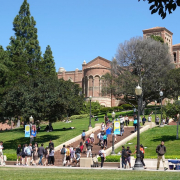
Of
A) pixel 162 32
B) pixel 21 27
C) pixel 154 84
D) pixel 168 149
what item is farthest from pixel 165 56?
pixel 162 32

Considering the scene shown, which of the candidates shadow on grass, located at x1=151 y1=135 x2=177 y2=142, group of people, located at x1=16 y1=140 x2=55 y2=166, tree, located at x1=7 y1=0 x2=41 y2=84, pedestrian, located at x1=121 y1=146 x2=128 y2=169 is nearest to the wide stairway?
group of people, located at x1=16 y1=140 x2=55 y2=166

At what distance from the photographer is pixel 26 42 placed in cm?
5591

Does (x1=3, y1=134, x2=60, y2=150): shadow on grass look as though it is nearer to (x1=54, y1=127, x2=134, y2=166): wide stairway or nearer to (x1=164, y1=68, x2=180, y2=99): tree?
(x1=54, y1=127, x2=134, y2=166): wide stairway

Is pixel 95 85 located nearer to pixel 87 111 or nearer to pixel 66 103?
pixel 87 111

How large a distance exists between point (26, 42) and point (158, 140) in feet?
94.2

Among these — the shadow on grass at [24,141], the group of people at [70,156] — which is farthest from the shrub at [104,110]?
the group of people at [70,156]

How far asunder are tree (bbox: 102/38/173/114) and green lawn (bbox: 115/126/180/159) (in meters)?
16.7

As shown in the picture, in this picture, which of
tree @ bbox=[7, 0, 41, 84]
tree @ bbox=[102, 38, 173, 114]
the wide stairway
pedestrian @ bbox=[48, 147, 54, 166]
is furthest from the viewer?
tree @ bbox=[102, 38, 173, 114]

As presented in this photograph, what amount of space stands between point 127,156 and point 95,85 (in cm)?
6504

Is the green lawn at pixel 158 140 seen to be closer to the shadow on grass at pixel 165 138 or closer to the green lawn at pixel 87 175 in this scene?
the shadow on grass at pixel 165 138

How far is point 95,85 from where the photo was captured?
8712 centimetres

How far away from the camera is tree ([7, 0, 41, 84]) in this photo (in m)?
53.2

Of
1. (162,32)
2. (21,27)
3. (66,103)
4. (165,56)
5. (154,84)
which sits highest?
(162,32)

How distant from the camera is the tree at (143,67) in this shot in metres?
55.7
